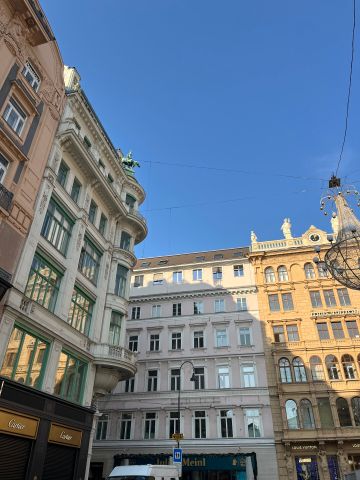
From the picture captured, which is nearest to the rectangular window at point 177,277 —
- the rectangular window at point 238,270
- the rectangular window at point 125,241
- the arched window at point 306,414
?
the rectangular window at point 238,270

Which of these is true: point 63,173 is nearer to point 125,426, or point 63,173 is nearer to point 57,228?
point 57,228

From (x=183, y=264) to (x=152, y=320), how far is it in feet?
25.2

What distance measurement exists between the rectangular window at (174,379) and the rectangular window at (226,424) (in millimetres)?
5075

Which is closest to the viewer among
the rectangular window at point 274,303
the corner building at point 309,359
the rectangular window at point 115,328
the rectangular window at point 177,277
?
the rectangular window at point 115,328

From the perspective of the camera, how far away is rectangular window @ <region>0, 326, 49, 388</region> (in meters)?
16.4

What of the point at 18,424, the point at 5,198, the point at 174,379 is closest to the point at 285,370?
the point at 174,379

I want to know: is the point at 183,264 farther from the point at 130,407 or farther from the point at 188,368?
the point at 130,407

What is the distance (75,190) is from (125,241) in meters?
6.68

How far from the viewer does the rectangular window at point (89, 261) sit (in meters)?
24.1

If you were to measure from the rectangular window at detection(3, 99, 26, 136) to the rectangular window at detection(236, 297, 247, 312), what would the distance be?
2869cm

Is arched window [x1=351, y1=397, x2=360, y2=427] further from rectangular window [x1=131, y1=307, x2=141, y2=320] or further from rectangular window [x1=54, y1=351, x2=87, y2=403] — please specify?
rectangular window [x1=54, y1=351, x2=87, y2=403]

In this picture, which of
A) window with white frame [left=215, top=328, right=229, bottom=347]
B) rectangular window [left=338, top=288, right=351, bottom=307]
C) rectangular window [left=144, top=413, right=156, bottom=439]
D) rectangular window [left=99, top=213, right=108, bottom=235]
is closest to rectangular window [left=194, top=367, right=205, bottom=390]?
window with white frame [left=215, top=328, right=229, bottom=347]

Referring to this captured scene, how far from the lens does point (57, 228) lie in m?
21.9

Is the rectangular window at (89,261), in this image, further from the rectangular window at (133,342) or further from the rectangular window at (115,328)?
the rectangular window at (133,342)
